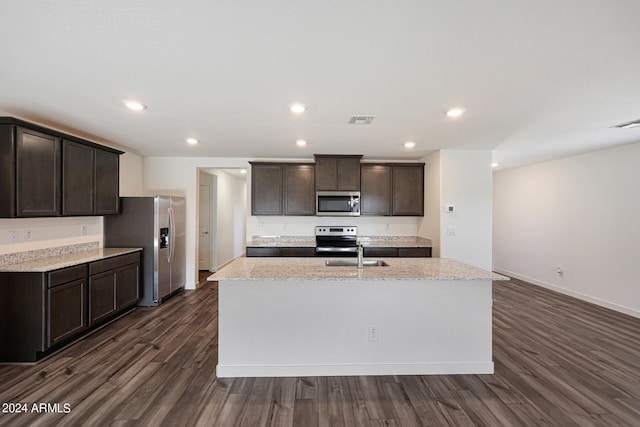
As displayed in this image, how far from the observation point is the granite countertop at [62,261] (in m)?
2.73

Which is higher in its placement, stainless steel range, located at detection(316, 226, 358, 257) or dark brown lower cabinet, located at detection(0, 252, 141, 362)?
stainless steel range, located at detection(316, 226, 358, 257)

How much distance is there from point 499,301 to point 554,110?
9.92ft

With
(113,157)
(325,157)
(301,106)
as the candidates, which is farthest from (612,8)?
(113,157)

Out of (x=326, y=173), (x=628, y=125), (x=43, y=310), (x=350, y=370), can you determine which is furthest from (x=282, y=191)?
(x=628, y=125)

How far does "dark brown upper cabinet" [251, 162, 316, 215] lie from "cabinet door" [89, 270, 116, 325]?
2.20m

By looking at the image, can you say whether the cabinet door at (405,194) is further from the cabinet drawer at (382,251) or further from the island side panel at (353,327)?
the island side panel at (353,327)

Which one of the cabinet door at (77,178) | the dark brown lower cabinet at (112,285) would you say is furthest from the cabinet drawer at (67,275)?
the cabinet door at (77,178)

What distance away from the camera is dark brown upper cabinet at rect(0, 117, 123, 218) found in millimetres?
2713

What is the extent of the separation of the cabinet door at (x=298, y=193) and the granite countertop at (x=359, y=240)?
1.74 ft

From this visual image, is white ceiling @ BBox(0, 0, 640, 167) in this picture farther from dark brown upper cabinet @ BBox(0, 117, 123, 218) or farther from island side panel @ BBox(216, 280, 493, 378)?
island side panel @ BBox(216, 280, 493, 378)

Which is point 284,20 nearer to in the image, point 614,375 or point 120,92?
point 120,92

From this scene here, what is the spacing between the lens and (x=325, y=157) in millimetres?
4961

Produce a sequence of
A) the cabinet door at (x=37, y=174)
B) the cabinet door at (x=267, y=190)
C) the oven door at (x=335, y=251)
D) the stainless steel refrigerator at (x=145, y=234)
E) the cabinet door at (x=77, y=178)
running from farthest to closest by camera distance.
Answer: the cabinet door at (x=267, y=190) → the oven door at (x=335, y=251) → the stainless steel refrigerator at (x=145, y=234) → the cabinet door at (x=77, y=178) → the cabinet door at (x=37, y=174)

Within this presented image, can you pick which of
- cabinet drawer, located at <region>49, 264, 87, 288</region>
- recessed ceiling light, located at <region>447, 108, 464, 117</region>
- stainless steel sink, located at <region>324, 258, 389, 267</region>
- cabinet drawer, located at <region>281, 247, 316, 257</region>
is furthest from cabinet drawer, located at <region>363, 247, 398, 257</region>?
cabinet drawer, located at <region>49, 264, 87, 288</region>
